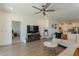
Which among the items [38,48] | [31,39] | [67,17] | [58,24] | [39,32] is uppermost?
[67,17]

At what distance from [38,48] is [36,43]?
0.21 metres

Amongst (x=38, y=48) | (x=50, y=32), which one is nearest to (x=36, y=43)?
(x=38, y=48)

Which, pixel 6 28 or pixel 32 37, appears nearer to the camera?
pixel 32 37

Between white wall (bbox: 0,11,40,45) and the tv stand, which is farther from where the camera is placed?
white wall (bbox: 0,11,40,45)

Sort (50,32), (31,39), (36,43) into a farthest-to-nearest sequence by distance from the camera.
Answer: (31,39) → (36,43) → (50,32)

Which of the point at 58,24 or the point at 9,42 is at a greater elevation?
the point at 58,24

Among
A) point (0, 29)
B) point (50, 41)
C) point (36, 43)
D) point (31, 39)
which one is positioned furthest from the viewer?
point (0, 29)

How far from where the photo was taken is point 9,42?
531 cm

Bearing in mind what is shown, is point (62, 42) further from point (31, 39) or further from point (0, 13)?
point (0, 13)

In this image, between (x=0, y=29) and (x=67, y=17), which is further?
(x=0, y=29)

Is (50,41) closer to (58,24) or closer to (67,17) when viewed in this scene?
(58,24)

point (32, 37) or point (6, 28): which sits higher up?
point (6, 28)

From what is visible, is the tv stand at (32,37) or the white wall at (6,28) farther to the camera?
the white wall at (6,28)

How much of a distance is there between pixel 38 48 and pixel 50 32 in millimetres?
994
